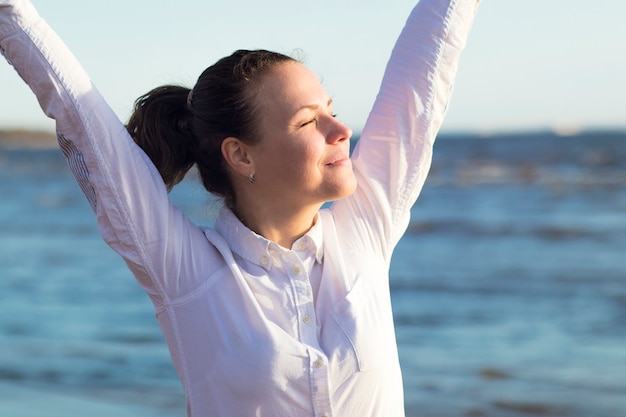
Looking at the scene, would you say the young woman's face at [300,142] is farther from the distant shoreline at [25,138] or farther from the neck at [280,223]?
the distant shoreline at [25,138]

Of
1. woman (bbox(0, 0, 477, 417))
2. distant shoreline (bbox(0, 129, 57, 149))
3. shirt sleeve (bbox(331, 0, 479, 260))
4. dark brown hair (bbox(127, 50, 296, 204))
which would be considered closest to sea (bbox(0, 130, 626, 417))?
dark brown hair (bbox(127, 50, 296, 204))

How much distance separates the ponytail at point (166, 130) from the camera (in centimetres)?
201

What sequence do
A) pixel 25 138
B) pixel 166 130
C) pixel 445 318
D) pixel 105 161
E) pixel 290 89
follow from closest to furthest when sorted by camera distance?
pixel 105 161 → pixel 290 89 → pixel 166 130 → pixel 445 318 → pixel 25 138

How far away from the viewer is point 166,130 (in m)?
2.04

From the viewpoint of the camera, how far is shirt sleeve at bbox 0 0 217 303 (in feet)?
5.89

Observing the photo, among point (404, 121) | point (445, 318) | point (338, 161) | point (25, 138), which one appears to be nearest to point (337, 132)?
point (338, 161)

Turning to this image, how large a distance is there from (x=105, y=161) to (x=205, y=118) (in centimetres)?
29

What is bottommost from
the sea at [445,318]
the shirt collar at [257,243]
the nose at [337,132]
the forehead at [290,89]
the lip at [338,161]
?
the sea at [445,318]

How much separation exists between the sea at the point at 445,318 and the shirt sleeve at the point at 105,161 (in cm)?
38

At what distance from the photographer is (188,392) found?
189cm

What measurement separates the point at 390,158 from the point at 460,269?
20.1 feet

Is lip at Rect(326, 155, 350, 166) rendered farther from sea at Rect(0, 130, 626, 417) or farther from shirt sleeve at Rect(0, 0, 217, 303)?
sea at Rect(0, 130, 626, 417)

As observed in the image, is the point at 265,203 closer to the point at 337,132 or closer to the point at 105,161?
the point at 337,132

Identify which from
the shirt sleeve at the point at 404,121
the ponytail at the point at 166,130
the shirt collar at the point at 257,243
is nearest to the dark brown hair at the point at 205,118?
the ponytail at the point at 166,130
